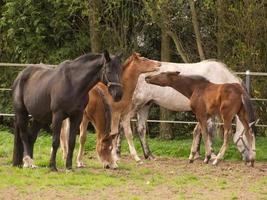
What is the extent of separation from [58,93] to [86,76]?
18.0 inches

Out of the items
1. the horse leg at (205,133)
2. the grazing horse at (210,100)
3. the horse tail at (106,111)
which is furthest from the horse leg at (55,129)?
the horse leg at (205,133)

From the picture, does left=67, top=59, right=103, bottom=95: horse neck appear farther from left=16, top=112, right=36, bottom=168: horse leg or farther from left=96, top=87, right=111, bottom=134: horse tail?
left=16, top=112, right=36, bottom=168: horse leg

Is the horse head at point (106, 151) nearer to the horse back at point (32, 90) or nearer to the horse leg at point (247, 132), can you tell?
the horse back at point (32, 90)

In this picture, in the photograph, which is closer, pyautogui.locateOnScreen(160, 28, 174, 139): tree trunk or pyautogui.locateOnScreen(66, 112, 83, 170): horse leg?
pyautogui.locateOnScreen(66, 112, 83, 170): horse leg

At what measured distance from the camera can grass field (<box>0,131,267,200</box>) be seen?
8383mm

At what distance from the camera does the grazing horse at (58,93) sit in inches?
388

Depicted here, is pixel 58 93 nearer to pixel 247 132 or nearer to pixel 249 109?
pixel 249 109

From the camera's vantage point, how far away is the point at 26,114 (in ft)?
35.1

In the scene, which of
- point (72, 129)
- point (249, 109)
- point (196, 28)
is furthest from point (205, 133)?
point (196, 28)

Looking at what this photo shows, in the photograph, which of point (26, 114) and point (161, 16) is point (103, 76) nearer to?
point (26, 114)

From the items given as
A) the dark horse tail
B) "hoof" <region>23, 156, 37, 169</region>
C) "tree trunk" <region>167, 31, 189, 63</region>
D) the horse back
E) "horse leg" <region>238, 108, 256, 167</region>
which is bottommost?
"hoof" <region>23, 156, 37, 169</region>

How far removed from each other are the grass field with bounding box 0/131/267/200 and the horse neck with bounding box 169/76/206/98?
4.09 ft

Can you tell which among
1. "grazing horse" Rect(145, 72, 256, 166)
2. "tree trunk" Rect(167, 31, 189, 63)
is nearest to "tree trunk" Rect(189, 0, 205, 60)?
"tree trunk" Rect(167, 31, 189, 63)

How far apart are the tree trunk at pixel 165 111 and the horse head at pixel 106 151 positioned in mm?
5941
